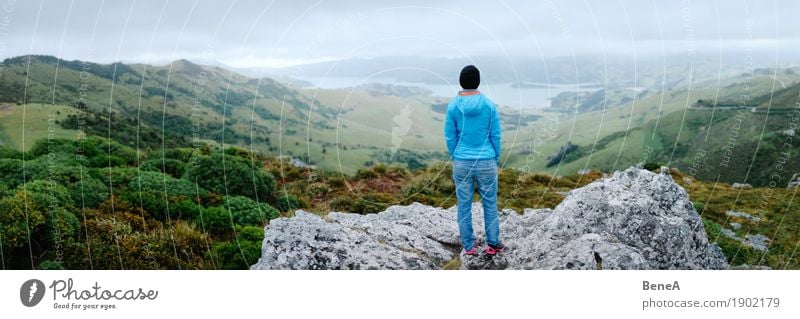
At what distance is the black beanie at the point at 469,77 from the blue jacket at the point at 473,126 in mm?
118

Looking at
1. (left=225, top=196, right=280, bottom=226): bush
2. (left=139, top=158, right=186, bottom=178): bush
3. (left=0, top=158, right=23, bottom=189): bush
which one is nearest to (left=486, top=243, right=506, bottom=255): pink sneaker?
(left=225, top=196, right=280, bottom=226): bush

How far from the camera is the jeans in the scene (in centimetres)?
1043

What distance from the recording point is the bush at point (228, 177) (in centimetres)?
2049

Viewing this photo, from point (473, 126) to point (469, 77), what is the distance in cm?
90

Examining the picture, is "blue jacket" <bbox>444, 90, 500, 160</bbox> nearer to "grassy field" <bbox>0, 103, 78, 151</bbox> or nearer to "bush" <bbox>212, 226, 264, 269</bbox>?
"bush" <bbox>212, 226, 264, 269</bbox>

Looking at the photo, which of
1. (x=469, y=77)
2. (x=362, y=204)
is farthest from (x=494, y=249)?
(x=362, y=204)

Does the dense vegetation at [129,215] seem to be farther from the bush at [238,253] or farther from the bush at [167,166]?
the bush at [167,166]

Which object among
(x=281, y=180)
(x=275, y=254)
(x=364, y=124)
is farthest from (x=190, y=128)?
(x=275, y=254)

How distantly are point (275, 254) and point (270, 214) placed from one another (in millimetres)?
7628

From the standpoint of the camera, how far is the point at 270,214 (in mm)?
17469

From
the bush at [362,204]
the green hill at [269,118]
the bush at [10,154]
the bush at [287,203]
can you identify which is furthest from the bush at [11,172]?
the green hill at [269,118]

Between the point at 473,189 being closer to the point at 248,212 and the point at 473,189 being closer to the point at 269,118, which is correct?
the point at 248,212

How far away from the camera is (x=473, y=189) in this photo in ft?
35.2
